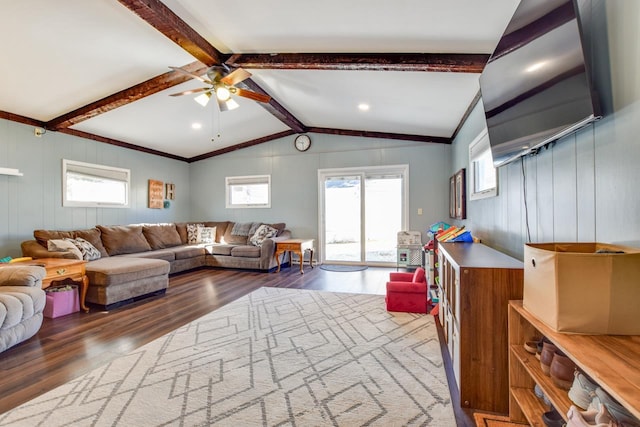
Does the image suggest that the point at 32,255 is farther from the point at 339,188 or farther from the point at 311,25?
the point at 339,188

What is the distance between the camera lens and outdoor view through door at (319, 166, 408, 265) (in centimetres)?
593

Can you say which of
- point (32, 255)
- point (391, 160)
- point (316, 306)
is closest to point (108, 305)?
point (32, 255)

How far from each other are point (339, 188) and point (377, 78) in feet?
10.1

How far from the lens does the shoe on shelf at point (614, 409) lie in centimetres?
83

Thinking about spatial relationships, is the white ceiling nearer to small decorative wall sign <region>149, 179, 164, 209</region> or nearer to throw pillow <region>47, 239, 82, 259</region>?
small decorative wall sign <region>149, 179, 164, 209</region>

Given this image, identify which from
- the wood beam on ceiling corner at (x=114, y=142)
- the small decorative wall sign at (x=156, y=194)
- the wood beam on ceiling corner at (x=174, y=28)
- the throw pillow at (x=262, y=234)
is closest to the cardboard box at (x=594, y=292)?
the wood beam on ceiling corner at (x=174, y=28)

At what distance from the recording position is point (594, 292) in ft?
3.18

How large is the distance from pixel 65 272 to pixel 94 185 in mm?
2503

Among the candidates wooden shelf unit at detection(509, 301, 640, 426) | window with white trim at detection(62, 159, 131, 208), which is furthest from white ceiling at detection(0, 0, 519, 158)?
wooden shelf unit at detection(509, 301, 640, 426)

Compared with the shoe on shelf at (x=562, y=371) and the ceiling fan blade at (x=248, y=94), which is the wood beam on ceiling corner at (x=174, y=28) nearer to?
the ceiling fan blade at (x=248, y=94)

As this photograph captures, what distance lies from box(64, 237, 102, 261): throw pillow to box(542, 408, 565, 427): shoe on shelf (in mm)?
5086

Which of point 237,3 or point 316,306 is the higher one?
point 237,3

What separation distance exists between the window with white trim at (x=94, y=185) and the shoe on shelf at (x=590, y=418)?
627 centimetres

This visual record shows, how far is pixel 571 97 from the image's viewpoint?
1.27 metres
